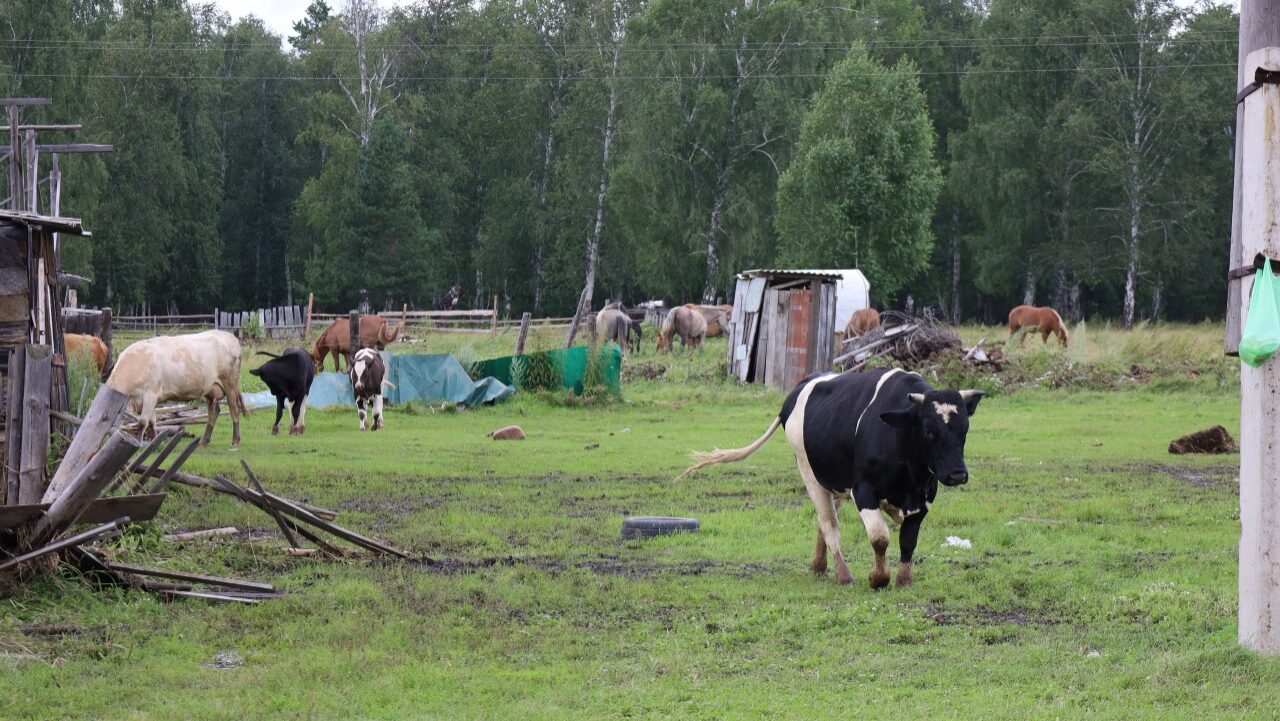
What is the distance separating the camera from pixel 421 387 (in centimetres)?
2577

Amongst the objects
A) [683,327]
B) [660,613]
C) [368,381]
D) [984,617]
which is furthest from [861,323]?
[660,613]

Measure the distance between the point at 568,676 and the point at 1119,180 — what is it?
1953 inches

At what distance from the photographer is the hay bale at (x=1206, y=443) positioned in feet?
60.4

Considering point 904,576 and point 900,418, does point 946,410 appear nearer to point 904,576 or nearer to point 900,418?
point 900,418

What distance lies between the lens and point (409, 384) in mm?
25797

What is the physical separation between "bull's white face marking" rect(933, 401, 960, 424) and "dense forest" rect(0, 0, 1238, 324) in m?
40.3

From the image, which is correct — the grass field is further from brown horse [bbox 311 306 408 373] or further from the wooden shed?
brown horse [bbox 311 306 408 373]

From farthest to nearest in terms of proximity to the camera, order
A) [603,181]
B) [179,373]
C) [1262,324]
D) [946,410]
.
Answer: [603,181] < [179,373] < [946,410] < [1262,324]

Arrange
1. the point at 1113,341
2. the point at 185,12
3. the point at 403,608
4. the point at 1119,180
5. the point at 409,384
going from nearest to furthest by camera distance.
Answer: the point at 403,608, the point at 409,384, the point at 1113,341, the point at 1119,180, the point at 185,12

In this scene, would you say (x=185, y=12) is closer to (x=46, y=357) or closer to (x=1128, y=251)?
(x=1128, y=251)

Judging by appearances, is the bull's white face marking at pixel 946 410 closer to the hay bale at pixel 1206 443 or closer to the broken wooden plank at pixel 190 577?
the broken wooden plank at pixel 190 577

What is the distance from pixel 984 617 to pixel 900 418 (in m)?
1.42

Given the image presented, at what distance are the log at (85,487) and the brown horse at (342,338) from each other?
1958cm

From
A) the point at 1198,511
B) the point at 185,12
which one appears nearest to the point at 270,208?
the point at 185,12
